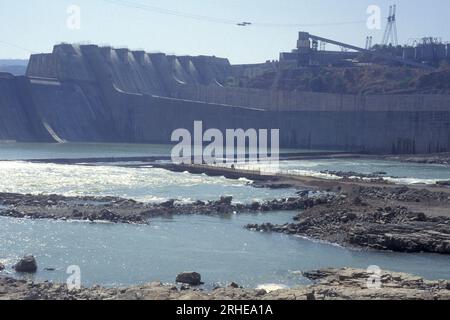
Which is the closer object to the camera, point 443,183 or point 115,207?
point 115,207

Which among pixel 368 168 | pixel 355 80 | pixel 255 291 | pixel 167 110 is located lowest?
pixel 368 168

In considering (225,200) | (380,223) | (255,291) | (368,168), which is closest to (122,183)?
(225,200)

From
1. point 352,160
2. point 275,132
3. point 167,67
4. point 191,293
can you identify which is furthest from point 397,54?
point 191,293

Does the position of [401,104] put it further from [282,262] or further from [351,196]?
[282,262]

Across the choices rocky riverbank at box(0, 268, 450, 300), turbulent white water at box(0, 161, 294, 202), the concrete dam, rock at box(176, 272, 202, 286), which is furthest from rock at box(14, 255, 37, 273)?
the concrete dam

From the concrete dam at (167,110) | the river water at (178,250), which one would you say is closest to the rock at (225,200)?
the river water at (178,250)

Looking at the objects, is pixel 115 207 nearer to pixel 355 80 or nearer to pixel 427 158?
pixel 427 158

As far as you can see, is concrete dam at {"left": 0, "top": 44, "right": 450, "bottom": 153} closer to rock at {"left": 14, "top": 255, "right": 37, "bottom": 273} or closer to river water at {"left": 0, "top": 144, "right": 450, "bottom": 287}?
river water at {"left": 0, "top": 144, "right": 450, "bottom": 287}
